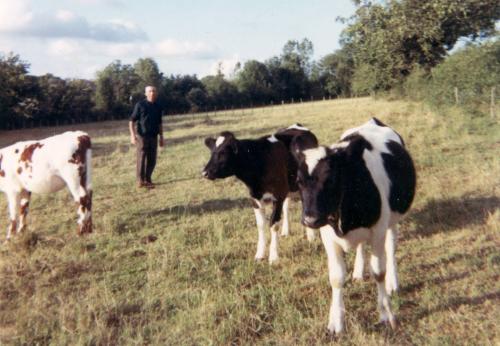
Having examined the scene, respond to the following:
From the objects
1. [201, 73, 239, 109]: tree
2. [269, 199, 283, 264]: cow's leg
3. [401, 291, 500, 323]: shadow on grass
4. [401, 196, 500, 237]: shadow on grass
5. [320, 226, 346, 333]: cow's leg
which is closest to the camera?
[320, 226, 346, 333]: cow's leg

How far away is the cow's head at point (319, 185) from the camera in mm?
3857

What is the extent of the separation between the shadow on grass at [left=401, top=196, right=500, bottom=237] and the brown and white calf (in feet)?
17.5

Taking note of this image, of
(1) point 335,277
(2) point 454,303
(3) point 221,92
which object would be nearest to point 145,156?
(1) point 335,277

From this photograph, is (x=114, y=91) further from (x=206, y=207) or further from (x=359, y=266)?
(x=359, y=266)

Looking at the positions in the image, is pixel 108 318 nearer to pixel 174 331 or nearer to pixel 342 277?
pixel 174 331

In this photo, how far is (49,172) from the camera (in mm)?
8070

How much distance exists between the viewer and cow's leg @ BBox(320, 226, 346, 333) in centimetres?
435

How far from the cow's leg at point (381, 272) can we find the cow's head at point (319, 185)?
0.60 m

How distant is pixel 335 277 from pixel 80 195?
16.9 feet

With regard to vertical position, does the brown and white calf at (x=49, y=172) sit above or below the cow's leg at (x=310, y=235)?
above

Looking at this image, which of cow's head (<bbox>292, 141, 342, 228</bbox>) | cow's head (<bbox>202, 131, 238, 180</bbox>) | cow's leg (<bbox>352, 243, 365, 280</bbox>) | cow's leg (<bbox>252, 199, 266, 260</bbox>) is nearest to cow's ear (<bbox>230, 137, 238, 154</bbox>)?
cow's head (<bbox>202, 131, 238, 180</bbox>)

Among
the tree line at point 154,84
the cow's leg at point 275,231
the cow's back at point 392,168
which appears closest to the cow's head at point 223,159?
the cow's leg at point 275,231

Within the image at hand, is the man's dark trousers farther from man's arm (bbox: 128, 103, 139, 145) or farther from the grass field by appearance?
the grass field

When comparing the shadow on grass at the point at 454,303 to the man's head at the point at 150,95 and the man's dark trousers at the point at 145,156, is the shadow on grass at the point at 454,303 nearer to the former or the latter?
the man's dark trousers at the point at 145,156
